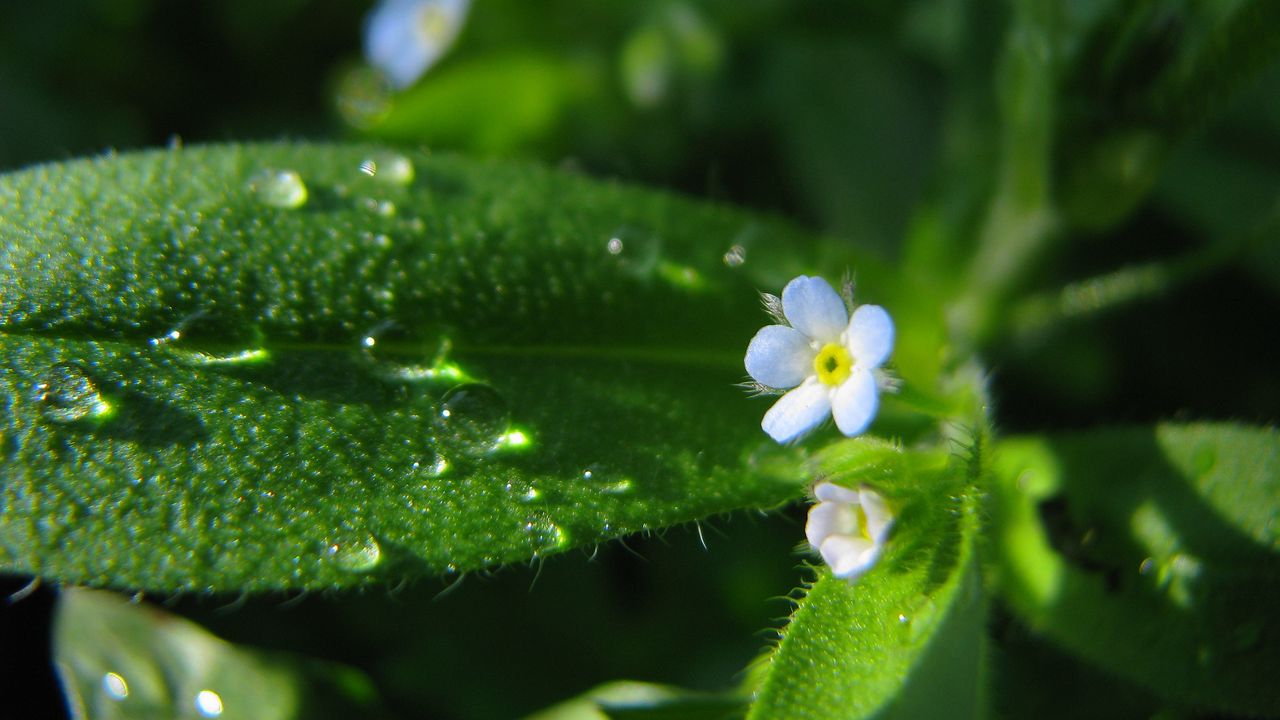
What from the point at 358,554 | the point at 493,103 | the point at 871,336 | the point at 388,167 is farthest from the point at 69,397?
the point at 493,103

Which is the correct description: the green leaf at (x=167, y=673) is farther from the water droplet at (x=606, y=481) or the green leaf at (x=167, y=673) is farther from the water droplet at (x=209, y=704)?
the water droplet at (x=606, y=481)

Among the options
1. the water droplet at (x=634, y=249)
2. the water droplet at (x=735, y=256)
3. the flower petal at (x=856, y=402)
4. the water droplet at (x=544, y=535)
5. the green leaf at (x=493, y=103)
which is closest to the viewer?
the flower petal at (x=856, y=402)

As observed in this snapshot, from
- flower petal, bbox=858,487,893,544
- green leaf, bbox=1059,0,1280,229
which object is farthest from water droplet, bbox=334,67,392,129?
flower petal, bbox=858,487,893,544

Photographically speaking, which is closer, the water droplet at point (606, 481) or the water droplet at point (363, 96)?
the water droplet at point (606, 481)

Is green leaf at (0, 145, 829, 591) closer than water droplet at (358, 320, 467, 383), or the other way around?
green leaf at (0, 145, 829, 591)

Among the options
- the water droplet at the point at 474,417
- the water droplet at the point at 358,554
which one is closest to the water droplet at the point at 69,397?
the water droplet at the point at 358,554

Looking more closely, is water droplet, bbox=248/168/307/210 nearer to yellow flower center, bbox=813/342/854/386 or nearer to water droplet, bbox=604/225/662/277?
→ water droplet, bbox=604/225/662/277

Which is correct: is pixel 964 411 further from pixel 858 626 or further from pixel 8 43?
pixel 8 43
